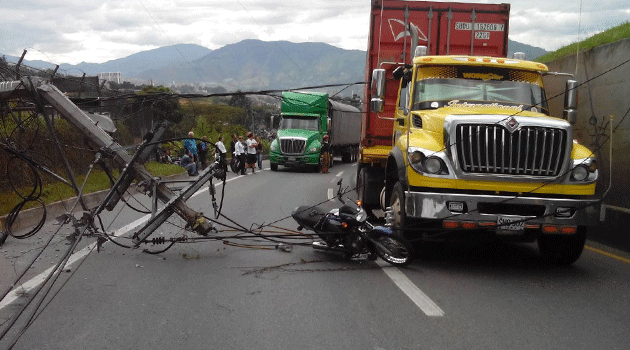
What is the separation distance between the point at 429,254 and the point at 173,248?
3.67m

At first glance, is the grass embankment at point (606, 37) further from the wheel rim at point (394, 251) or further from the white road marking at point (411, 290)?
the white road marking at point (411, 290)

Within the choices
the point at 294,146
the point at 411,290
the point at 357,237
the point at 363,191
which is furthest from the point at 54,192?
the point at 294,146

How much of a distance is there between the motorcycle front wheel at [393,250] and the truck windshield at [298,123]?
84.3 ft

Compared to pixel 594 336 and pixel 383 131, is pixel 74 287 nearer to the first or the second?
pixel 594 336

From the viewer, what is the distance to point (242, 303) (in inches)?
277

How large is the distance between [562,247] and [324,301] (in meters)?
3.71

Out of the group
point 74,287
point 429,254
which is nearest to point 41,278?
point 74,287

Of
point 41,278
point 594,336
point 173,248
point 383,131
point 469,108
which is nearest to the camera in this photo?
point 594,336

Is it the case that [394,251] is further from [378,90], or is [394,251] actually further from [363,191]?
[363,191]

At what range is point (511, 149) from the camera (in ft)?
28.1

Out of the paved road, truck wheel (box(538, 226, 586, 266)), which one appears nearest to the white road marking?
the paved road

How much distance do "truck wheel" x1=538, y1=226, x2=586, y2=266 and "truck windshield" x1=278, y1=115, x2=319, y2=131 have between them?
25.2m

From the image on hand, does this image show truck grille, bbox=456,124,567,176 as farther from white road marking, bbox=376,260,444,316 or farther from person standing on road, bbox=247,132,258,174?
person standing on road, bbox=247,132,258,174

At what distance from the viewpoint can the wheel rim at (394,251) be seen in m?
8.94
